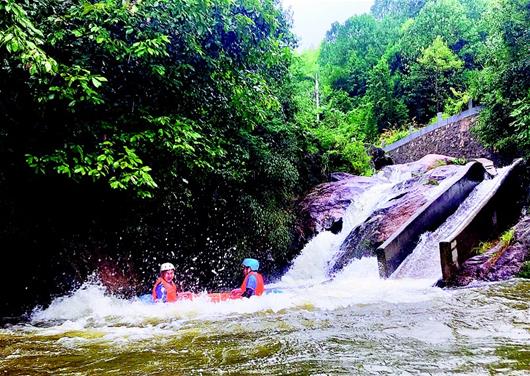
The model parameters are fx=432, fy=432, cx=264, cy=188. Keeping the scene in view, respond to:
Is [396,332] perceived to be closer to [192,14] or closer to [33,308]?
[192,14]

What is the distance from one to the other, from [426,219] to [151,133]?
22.7 ft

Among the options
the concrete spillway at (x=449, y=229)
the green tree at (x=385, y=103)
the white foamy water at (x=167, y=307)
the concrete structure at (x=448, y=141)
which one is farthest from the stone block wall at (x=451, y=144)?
the white foamy water at (x=167, y=307)

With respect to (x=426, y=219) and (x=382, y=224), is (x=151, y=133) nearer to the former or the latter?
(x=426, y=219)

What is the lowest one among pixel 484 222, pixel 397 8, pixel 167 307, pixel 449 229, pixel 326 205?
pixel 167 307

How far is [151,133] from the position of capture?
6.78m

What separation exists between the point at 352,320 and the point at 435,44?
33.3 m

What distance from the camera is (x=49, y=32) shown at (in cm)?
612

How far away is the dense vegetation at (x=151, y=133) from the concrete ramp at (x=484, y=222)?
179 cm

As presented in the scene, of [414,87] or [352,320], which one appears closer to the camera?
[352,320]

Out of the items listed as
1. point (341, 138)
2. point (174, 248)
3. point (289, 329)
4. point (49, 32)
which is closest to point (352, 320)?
point (289, 329)

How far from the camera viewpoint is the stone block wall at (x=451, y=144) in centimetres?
2077

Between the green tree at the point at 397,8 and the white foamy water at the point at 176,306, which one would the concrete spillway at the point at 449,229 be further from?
the green tree at the point at 397,8

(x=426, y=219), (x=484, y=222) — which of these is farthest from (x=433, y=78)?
(x=484, y=222)

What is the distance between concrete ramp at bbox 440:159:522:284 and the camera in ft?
24.6
